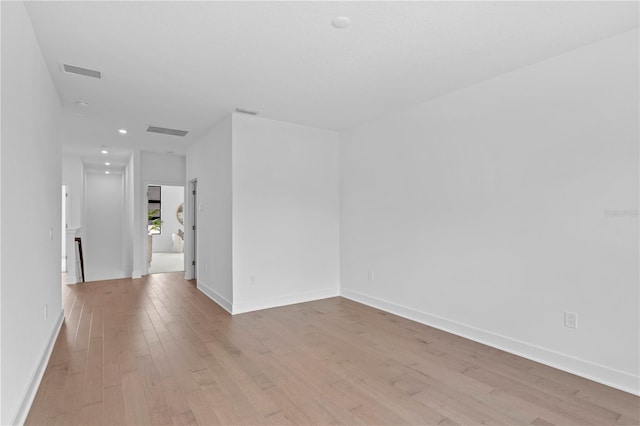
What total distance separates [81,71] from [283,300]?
351cm

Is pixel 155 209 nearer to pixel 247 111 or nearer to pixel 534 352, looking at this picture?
pixel 247 111

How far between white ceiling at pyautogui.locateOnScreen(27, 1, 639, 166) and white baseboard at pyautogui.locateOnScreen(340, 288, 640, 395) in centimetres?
253

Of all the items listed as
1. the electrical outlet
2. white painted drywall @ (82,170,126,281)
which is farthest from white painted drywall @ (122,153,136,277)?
the electrical outlet

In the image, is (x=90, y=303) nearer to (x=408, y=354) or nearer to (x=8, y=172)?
(x=8, y=172)

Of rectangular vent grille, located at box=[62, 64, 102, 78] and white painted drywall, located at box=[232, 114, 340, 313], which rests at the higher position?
rectangular vent grille, located at box=[62, 64, 102, 78]

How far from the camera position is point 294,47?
107 inches

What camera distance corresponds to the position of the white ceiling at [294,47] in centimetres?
223

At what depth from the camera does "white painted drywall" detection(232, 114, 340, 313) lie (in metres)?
4.50

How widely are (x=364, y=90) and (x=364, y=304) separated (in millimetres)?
2912

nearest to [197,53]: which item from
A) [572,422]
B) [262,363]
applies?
[262,363]

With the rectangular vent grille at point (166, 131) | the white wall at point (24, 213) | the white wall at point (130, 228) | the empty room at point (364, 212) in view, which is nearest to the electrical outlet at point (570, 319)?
the empty room at point (364, 212)

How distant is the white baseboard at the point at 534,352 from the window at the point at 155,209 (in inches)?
419

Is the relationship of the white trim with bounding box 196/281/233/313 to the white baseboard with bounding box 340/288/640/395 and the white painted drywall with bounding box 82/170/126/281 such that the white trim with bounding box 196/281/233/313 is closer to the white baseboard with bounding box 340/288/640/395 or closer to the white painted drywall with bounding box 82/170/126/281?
the white baseboard with bounding box 340/288/640/395

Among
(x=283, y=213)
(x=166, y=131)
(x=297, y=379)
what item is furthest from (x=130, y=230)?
(x=297, y=379)
